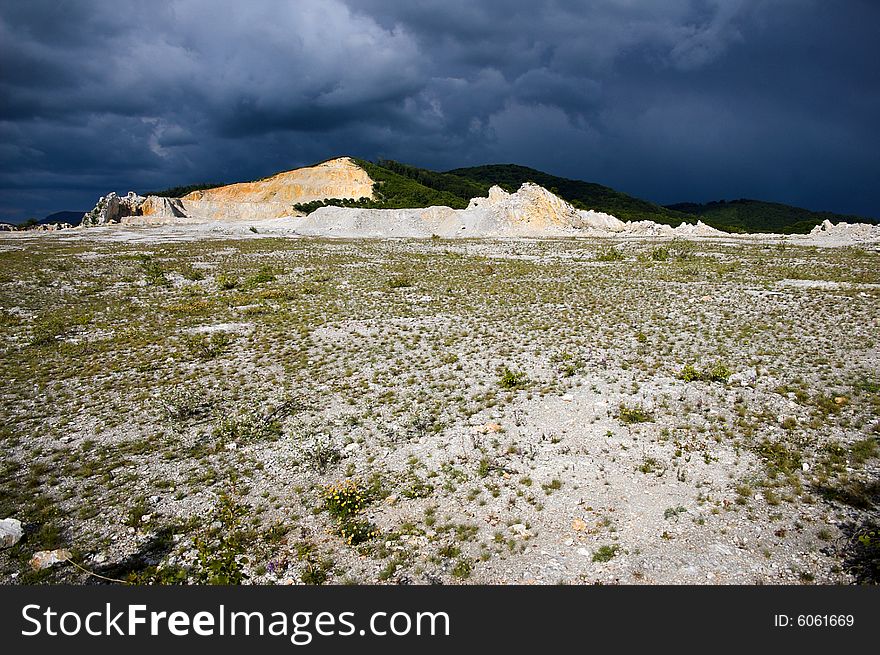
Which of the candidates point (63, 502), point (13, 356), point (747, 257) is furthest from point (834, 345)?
point (747, 257)

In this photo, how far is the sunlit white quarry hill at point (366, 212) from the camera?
100 meters

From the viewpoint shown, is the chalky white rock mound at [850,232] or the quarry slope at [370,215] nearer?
the chalky white rock mound at [850,232]

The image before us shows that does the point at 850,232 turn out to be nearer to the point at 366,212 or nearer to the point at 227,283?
the point at 366,212

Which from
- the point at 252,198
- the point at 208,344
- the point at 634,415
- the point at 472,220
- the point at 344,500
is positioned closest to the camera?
the point at 344,500

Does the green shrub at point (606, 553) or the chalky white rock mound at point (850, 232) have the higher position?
the chalky white rock mound at point (850, 232)

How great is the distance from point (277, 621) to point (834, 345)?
22932 millimetres

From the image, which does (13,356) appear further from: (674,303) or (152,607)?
(674,303)

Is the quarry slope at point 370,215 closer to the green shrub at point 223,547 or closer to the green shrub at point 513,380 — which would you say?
the green shrub at point 513,380

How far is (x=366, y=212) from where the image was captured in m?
114

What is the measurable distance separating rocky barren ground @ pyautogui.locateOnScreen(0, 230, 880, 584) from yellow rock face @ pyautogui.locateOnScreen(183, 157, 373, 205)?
14323 centimetres

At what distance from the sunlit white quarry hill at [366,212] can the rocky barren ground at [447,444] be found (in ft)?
247

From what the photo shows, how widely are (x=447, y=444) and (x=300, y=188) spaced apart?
551 ft

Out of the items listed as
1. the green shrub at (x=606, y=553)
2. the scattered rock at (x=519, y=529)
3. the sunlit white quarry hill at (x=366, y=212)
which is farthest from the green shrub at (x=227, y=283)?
the sunlit white quarry hill at (x=366, y=212)

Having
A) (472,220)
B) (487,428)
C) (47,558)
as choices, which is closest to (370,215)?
(472,220)
